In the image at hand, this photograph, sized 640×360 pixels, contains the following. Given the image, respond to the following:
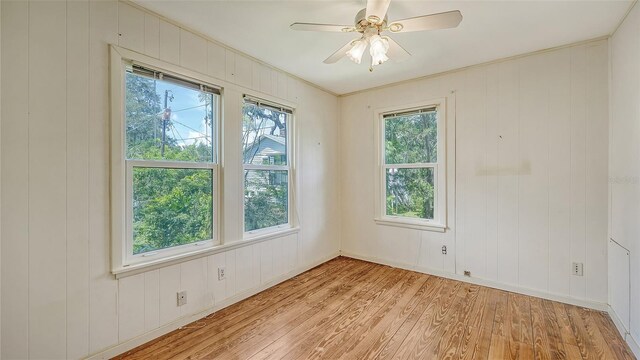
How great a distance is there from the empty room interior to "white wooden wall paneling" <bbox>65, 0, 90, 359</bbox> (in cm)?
1

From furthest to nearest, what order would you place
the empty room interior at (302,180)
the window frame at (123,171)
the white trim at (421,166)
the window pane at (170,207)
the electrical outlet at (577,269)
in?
the white trim at (421,166), the electrical outlet at (577,269), the window pane at (170,207), the window frame at (123,171), the empty room interior at (302,180)

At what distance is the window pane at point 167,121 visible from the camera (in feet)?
6.72

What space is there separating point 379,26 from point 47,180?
2.27 metres

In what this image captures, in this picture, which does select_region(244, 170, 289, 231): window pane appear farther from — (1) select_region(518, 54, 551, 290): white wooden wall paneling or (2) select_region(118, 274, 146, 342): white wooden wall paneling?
(1) select_region(518, 54, 551, 290): white wooden wall paneling

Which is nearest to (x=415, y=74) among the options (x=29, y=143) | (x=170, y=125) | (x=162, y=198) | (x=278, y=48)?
(x=278, y=48)

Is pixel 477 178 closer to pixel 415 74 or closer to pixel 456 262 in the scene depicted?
pixel 456 262

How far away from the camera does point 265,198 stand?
314cm

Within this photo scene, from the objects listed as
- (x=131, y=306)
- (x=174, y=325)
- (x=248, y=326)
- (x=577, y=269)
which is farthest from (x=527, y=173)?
(x=131, y=306)

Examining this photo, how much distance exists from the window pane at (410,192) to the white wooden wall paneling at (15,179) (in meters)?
3.49

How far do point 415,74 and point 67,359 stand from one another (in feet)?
13.1

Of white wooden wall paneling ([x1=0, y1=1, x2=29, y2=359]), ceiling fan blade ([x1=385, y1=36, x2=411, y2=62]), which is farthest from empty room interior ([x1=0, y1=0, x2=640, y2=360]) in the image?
ceiling fan blade ([x1=385, y1=36, x2=411, y2=62])

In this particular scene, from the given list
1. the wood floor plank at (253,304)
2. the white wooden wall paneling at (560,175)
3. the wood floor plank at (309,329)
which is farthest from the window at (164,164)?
the white wooden wall paneling at (560,175)

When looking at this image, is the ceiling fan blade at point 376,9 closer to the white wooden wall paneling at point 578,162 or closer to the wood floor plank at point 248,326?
the white wooden wall paneling at point 578,162

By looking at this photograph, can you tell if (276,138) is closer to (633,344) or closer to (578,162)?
(578,162)
